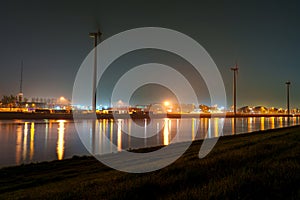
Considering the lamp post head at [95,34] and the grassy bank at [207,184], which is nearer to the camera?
the grassy bank at [207,184]

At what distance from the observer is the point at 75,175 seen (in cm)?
1155

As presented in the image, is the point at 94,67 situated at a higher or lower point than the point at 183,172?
higher

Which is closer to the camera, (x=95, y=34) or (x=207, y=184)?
(x=207, y=184)

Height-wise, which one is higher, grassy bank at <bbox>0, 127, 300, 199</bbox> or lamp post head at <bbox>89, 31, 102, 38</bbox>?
lamp post head at <bbox>89, 31, 102, 38</bbox>

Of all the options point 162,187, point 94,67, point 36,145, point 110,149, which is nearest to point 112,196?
point 162,187

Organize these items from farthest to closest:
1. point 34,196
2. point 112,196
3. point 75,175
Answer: point 75,175
point 34,196
point 112,196

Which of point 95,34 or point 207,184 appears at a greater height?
point 95,34

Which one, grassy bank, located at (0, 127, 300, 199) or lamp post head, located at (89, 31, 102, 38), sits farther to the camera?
lamp post head, located at (89, 31, 102, 38)

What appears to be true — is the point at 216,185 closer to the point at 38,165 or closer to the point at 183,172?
the point at 183,172

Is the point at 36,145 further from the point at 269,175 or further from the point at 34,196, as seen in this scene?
the point at 269,175

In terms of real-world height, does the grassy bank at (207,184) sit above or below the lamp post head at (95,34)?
below

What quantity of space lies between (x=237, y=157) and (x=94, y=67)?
58131 mm

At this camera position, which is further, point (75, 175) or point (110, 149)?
point (110, 149)

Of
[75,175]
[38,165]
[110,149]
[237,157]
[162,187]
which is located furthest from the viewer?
[110,149]
